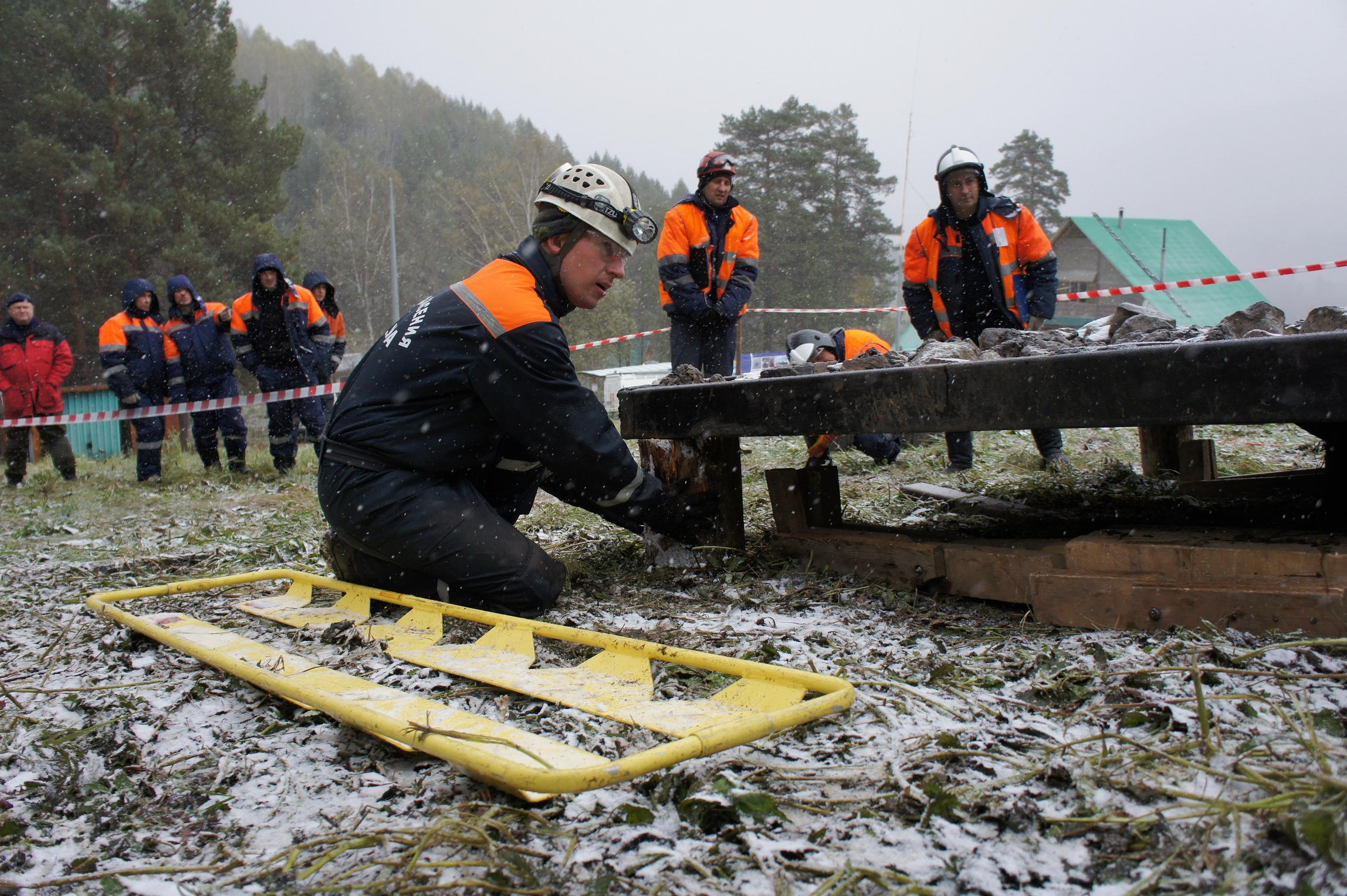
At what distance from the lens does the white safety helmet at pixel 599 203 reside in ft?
10.1

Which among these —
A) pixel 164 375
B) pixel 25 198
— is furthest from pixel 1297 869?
pixel 25 198

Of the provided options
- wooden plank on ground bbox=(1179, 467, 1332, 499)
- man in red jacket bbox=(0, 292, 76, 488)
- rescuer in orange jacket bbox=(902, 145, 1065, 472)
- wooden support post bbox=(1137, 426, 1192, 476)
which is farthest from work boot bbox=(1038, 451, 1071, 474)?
man in red jacket bbox=(0, 292, 76, 488)

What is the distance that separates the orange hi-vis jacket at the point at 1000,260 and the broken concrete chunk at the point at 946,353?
8.24 ft

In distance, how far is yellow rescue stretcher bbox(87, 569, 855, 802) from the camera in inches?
61.8

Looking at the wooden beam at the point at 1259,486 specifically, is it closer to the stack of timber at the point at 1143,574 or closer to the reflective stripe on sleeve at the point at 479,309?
the stack of timber at the point at 1143,574

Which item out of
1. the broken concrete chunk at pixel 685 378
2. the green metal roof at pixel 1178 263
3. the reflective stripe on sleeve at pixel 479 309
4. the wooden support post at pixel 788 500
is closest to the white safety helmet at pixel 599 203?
the reflective stripe on sleeve at pixel 479 309

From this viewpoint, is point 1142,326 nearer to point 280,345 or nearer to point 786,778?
point 786,778

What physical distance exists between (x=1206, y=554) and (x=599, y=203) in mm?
2022

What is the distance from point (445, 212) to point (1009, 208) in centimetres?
4550

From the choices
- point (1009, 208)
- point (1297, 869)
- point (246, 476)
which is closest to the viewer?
point (1297, 869)

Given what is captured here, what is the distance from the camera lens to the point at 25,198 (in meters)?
22.8

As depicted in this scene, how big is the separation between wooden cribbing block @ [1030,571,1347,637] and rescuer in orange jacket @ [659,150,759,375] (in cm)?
400

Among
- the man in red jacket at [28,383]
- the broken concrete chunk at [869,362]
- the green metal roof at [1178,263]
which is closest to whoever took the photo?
the broken concrete chunk at [869,362]

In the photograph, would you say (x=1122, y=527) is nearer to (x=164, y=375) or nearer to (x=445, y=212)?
(x=164, y=375)
